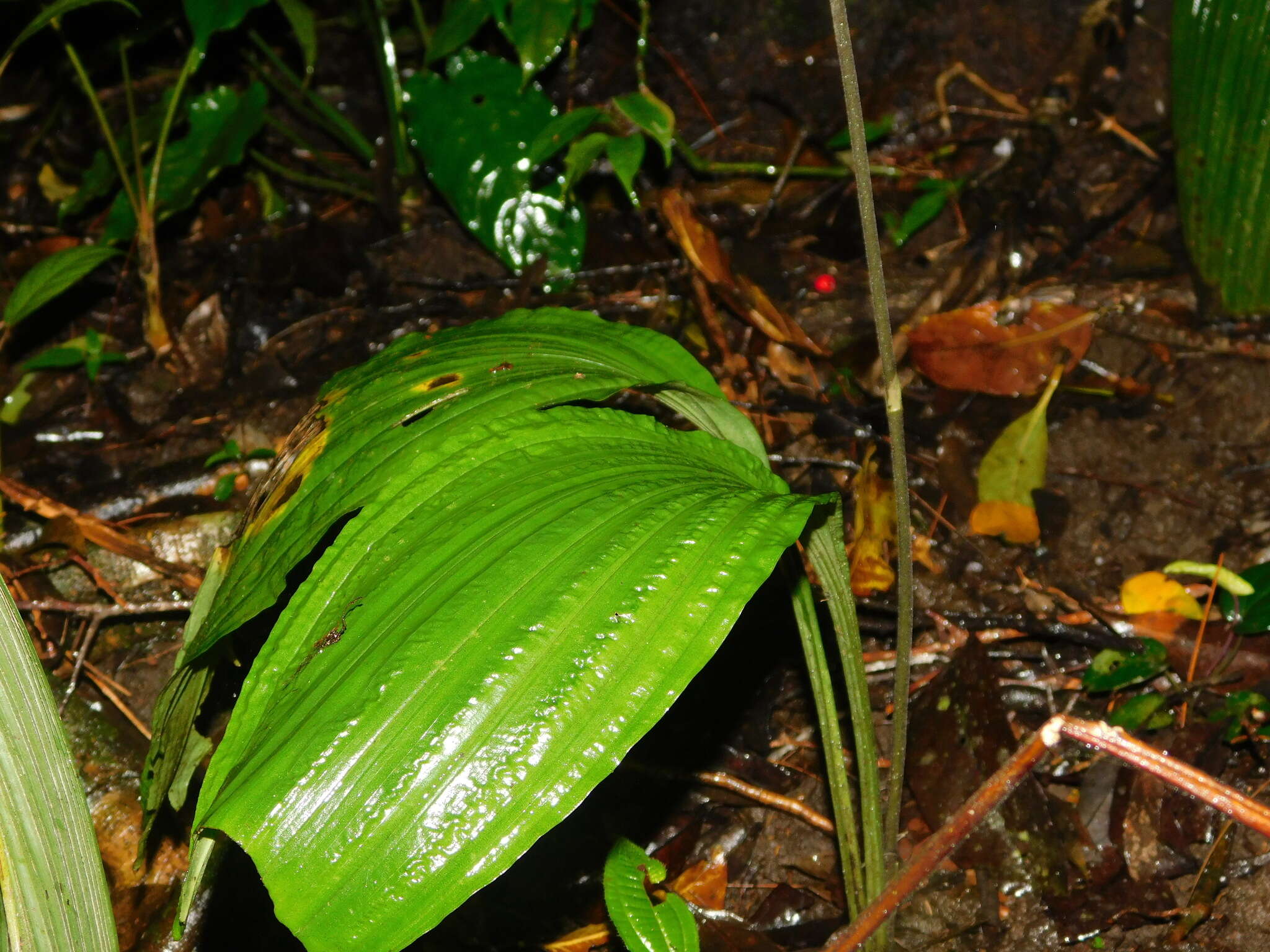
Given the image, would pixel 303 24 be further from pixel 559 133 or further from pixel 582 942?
pixel 582 942

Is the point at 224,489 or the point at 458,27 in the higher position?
the point at 458,27

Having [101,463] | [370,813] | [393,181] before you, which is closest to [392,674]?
[370,813]

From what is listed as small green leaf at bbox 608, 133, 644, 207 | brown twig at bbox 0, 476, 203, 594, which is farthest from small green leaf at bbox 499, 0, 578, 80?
brown twig at bbox 0, 476, 203, 594

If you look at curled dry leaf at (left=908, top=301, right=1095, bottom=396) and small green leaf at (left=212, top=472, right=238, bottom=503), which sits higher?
curled dry leaf at (left=908, top=301, right=1095, bottom=396)

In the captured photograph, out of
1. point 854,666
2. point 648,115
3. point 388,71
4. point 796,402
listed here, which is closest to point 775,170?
point 648,115

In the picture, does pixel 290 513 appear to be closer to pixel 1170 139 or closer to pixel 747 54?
Result: pixel 747 54

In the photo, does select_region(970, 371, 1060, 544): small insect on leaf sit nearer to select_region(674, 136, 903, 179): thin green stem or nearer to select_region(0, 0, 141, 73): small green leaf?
select_region(674, 136, 903, 179): thin green stem

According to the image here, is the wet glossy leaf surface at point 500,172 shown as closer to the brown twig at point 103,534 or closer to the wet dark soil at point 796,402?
the wet dark soil at point 796,402
